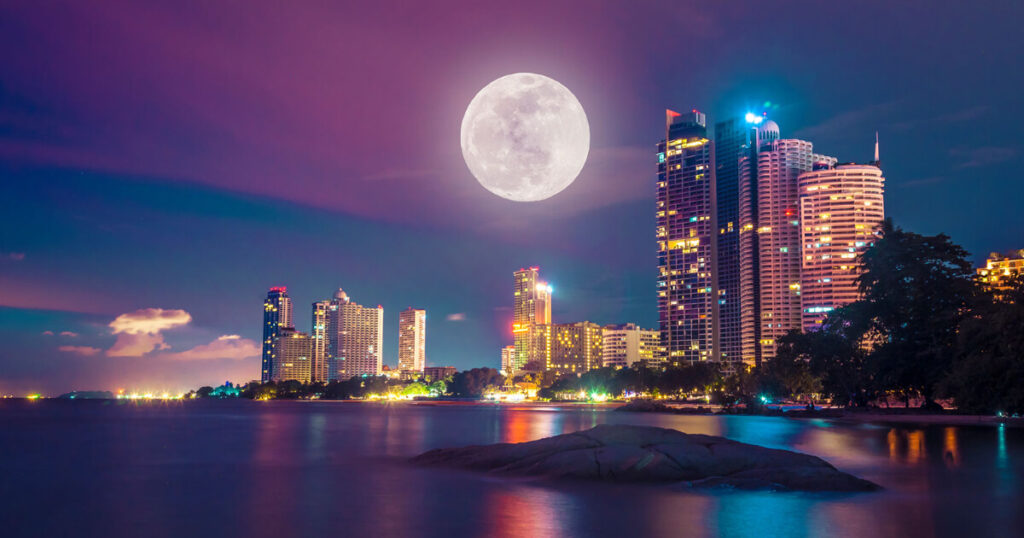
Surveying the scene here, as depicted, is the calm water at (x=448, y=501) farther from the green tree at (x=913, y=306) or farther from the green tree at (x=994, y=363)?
the green tree at (x=913, y=306)

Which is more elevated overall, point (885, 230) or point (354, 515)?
point (885, 230)

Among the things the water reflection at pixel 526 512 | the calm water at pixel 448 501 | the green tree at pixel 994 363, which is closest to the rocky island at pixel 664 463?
the calm water at pixel 448 501

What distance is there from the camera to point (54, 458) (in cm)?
5138

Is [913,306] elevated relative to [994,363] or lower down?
elevated

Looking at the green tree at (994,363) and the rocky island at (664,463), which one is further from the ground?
the green tree at (994,363)

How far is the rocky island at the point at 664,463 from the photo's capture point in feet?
93.6

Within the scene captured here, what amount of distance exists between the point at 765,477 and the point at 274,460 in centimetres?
3018

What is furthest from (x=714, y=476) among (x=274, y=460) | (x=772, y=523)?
(x=274, y=460)

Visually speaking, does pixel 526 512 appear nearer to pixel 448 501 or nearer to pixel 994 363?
pixel 448 501

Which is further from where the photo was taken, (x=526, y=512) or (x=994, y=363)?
(x=994, y=363)

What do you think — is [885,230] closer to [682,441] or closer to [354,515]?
[682,441]

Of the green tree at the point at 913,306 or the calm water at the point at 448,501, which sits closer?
the calm water at the point at 448,501

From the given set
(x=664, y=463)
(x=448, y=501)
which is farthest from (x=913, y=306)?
(x=448, y=501)

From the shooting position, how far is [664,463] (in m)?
30.7
